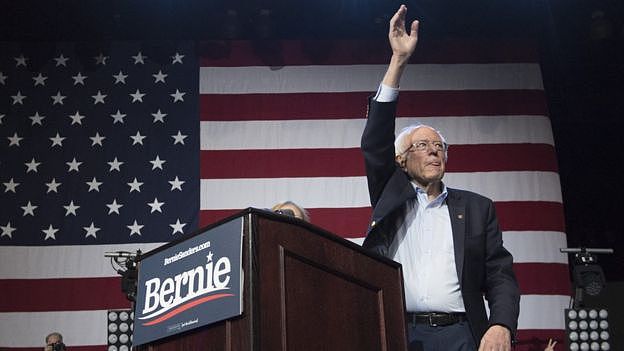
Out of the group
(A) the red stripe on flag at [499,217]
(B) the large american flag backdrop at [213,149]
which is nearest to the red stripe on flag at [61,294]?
(B) the large american flag backdrop at [213,149]

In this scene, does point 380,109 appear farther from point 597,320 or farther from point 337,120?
point 337,120

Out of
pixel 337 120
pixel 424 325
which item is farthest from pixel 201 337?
pixel 337 120

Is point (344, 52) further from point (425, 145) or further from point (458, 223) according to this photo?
point (458, 223)

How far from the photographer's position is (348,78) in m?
5.89

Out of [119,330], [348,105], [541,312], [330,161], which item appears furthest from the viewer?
[348,105]

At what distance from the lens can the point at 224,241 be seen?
1614 mm

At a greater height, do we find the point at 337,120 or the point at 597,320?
the point at 337,120

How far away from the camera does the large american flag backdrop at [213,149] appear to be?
5441 mm

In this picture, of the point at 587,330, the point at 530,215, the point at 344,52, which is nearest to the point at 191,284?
the point at 587,330

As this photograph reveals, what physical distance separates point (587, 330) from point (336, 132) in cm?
207

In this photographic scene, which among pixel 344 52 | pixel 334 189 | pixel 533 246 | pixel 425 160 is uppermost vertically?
pixel 344 52

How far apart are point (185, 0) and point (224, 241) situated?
459 cm

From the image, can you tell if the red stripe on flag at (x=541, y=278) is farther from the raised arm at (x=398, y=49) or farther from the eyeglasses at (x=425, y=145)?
the raised arm at (x=398, y=49)

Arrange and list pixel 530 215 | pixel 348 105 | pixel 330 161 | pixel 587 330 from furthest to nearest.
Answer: pixel 348 105 → pixel 330 161 → pixel 530 215 → pixel 587 330
